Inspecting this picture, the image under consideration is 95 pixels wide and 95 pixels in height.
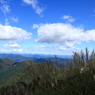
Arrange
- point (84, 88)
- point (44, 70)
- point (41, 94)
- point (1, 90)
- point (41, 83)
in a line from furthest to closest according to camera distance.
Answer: point (1, 90)
point (44, 70)
point (41, 83)
point (41, 94)
point (84, 88)

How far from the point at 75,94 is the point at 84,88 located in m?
0.49

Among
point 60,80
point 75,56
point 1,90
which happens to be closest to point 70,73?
point 60,80

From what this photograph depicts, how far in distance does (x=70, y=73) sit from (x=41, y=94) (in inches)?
88.1

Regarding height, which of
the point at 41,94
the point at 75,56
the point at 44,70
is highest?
the point at 75,56

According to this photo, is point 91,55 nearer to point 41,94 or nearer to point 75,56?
point 75,56

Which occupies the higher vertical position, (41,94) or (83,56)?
(83,56)

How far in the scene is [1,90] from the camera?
28.8 feet

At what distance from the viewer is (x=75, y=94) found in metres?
4.15

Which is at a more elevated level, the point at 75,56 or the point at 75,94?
the point at 75,56

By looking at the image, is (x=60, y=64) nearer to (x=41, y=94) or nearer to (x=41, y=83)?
(x=41, y=83)

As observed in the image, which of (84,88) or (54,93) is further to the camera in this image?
(54,93)

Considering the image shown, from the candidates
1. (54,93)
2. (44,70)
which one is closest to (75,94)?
(54,93)

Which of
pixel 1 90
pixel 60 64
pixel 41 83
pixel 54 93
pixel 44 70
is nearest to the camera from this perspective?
pixel 54 93

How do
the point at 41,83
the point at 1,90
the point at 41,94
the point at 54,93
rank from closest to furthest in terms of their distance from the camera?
the point at 54,93 → the point at 41,94 → the point at 41,83 → the point at 1,90
